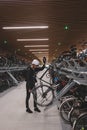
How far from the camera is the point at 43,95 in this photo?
7594 mm

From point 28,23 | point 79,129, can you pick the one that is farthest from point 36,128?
point 28,23

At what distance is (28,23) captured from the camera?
45.1ft

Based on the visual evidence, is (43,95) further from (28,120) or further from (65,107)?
(65,107)

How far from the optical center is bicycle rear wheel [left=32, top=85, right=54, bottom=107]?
743 cm

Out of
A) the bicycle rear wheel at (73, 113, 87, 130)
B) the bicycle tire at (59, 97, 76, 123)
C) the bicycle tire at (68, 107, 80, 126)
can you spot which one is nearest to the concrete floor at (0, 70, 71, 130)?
the bicycle tire at (59, 97, 76, 123)

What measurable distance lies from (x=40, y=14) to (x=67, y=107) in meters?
6.85

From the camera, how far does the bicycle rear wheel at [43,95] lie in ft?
24.4

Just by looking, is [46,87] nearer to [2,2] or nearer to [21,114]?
[21,114]

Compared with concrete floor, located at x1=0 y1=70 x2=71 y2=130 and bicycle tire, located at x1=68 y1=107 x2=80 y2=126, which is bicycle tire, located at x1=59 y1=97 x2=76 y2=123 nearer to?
concrete floor, located at x1=0 y1=70 x2=71 y2=130

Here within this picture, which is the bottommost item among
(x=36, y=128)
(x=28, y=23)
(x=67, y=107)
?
(x=36, y=128)

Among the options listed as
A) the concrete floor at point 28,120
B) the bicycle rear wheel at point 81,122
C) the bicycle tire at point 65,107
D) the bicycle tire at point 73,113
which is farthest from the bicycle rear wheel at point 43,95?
the bicycle rear wheel at point 81,122

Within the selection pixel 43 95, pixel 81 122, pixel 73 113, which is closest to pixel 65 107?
pixel 73 113

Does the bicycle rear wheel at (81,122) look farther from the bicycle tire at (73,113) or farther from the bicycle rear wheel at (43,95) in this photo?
the bicycle rear wheel at (43,95)

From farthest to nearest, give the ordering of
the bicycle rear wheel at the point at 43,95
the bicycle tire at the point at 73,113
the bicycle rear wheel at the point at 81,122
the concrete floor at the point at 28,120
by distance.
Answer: the bicycle rear wheel at the point at 43,95
the concrete floor at the point at 28,120
the bicycle tire at the point at 73,113
the bicycle rear wheel at the point at 81,122
